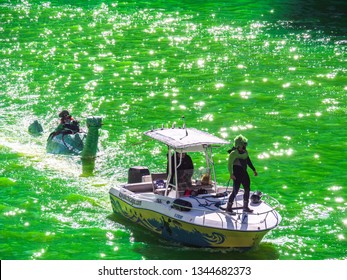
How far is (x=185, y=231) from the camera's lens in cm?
2191

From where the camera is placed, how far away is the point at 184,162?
77.7 ft

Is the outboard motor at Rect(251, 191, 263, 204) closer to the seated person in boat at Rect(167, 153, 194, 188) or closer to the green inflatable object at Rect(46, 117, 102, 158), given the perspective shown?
the seated person in boat at Rect(167, 153, 194, 188)

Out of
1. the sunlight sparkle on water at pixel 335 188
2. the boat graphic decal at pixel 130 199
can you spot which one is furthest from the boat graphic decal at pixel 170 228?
the sunlight sparkle on water at pixel 335 188

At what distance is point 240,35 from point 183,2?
9471mm

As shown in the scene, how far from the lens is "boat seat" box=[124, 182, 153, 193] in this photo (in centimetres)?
2484

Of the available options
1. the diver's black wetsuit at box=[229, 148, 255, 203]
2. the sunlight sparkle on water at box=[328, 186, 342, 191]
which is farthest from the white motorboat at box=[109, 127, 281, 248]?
the sunlight sparkle on water at box=[328, 186, 342, 191]

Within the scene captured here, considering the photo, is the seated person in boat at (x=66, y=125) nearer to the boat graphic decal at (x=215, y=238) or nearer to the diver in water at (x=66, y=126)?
the diver in water at (x=66, y=126)

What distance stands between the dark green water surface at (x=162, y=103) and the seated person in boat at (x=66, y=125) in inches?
42.3

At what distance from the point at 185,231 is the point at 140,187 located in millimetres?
3498

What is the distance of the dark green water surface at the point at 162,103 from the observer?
23672 mm

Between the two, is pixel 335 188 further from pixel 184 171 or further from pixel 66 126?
pixel 66 126

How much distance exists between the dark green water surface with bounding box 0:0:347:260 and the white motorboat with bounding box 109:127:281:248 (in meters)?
0.47

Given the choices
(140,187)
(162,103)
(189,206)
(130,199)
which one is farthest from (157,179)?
(162,103)
